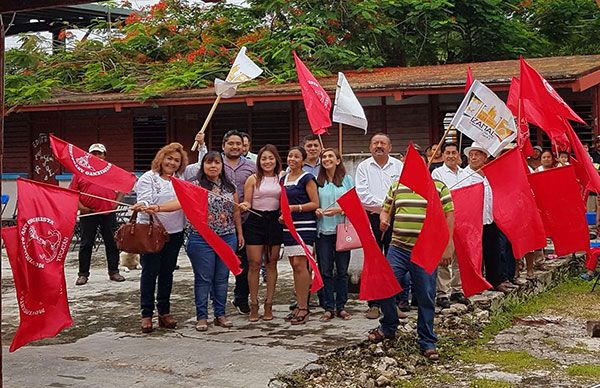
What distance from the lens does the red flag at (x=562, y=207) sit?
762 centimetres

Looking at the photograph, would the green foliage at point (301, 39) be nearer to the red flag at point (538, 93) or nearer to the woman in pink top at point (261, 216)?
the red flag at point (538, 93)

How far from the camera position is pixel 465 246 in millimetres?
7195

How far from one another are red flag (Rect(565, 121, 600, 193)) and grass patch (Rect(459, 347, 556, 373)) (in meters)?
1.80

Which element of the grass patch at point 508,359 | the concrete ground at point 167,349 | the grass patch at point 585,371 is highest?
the concrete ground at point 167,349

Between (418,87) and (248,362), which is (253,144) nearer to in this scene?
(418,87)

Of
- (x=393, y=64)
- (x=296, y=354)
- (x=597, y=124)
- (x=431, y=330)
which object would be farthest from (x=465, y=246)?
(x=393, y=64)

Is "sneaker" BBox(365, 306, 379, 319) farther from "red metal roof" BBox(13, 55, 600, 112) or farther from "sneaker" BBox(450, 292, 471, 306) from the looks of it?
"red metal roof" BBox(13, 55, 600, 112)

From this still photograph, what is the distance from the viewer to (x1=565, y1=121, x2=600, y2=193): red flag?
7.79 metres

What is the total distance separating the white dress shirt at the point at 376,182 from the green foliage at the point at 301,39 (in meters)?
10.8

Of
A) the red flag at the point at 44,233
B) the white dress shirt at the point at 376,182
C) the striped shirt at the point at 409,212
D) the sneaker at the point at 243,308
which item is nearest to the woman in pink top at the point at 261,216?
the sneaker at the point at 243,308

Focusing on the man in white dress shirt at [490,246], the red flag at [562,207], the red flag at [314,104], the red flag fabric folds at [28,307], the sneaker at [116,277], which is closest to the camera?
the red flag fabric folds at [28,307]

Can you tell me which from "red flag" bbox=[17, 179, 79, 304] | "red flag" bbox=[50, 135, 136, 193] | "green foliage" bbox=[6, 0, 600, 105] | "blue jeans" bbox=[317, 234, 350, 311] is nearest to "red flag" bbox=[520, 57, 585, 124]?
"blue jeans" bbox=[317, 234, 350, 311]

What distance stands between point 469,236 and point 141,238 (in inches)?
116

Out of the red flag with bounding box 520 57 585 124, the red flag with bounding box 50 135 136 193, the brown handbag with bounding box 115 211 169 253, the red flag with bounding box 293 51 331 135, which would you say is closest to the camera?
the brown handbag with bounding box 115 211 169 253
